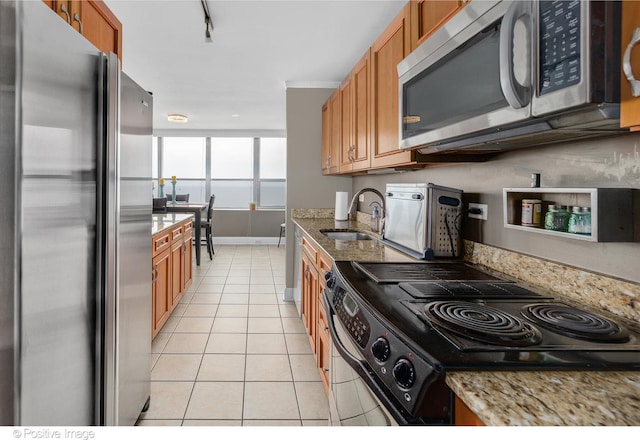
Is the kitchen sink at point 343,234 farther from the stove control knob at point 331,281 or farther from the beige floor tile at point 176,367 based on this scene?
the stove control knob at point 331,281

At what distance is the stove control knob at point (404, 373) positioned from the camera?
0.79m

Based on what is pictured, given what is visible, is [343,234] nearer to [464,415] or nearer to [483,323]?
[483,323]

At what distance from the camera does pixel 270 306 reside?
3910 mm

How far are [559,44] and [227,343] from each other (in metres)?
2.74

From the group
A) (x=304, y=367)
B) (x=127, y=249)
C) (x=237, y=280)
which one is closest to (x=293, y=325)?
(x=304, y=367)

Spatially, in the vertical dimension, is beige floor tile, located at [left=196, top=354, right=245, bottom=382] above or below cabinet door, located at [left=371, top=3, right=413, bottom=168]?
below

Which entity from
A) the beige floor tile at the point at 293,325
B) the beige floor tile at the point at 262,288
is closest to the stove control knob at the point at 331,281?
the beige floor tile at the point at 293,325

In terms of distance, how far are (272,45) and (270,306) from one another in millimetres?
2423

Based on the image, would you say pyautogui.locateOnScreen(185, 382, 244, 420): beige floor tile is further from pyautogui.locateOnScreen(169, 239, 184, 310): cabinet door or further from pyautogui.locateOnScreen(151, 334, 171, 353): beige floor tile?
pyautogui.locateOnScreen(169, 239, 184, 310): cabinet door

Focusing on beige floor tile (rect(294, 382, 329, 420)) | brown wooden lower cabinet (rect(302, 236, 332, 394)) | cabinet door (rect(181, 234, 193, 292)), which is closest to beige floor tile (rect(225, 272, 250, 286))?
cabinet door (rect(181, 234, 193, 292))

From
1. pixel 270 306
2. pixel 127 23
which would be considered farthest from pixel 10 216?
pixel 270 306

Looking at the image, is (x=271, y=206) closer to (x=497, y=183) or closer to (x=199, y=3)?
(x=199, y=3)

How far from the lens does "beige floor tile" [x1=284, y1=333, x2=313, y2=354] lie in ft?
9.23

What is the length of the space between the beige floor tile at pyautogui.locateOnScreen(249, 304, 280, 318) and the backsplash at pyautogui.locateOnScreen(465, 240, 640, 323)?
2324 millimetres
